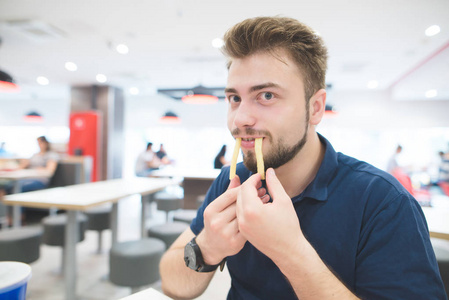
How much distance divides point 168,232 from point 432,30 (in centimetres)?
516

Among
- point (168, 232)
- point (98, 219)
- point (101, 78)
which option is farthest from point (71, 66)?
point (168, 232)

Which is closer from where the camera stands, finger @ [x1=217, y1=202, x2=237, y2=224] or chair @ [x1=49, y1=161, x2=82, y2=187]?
finger @ [x1=217, y1=202, x2=237, y2=224]

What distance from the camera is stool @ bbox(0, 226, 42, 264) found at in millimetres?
2137

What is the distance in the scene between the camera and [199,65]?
20.7 ft

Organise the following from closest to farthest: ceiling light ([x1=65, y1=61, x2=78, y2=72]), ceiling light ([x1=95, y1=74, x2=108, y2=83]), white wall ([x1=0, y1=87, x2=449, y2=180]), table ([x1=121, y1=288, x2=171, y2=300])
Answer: table ([x1=121, y1=288, x2=171, y2=300]) < ceiling light ([x1=65, y1=61, x2=78, y2=72]) < ceiling light ([x1=95, y1=74, x2=108, y2=83]) < white wall ([x1=0, y1=87, x2=449, y2=180])

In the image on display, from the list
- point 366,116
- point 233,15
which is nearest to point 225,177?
point 233,15

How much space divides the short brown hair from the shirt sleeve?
0.51 m

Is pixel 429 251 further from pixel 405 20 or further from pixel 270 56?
pixel 405 20

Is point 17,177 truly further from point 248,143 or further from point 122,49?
point 248,143

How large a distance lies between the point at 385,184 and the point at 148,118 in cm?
1024

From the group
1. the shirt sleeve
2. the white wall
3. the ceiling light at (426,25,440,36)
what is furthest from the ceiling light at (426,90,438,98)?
the shirt sleeve

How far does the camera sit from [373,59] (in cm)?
557

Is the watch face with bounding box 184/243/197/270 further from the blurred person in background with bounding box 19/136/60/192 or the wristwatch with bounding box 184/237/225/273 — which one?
the blurred person in background with bounding box 19/136/60/192

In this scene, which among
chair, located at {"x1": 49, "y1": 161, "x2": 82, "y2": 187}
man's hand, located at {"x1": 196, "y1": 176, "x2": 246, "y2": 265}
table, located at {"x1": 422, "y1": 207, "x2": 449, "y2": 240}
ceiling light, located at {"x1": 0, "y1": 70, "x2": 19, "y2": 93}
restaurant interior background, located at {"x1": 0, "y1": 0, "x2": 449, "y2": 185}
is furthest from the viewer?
chair, located at {"x1": 49, "y1": 161, "x2": 82, "y2": 187}
